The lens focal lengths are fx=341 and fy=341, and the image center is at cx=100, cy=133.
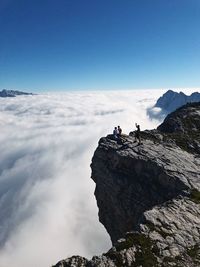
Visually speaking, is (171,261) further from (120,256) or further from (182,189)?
(182,189)

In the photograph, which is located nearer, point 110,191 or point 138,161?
point 138,161

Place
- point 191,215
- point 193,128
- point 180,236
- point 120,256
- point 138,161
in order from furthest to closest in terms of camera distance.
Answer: point 193,128 → point 138,161 → point 191,215 → point 180,236 → point 120,256

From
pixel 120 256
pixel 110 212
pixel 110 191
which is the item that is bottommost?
pixel 110 212

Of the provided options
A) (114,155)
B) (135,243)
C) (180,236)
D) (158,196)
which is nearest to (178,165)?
(158,196)

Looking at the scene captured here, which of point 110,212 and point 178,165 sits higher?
point 178,165

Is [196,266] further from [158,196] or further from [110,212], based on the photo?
[110,212]

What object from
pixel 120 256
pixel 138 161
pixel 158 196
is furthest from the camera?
pixel 138 161

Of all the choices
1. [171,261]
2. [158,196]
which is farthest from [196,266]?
[158,196]
